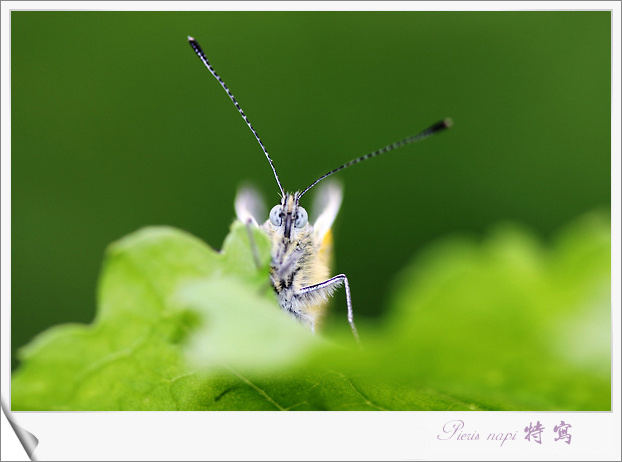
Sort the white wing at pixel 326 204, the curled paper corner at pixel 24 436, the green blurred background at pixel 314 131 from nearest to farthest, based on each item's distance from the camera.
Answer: the curled paper corner at pixel 24 436 < the white wing at pixel 326 204 < the green blurred background at pixel 314 131

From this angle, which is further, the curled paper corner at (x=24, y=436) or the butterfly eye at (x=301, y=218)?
the butterfly eye at (x=301, y=218)

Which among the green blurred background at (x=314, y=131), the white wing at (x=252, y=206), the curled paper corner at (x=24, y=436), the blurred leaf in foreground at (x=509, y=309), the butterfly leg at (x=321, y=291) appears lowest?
the curled paper corner at (x=24, y=436)

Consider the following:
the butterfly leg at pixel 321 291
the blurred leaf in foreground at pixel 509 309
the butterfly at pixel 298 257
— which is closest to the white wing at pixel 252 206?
the butterfly at pixel 298 257

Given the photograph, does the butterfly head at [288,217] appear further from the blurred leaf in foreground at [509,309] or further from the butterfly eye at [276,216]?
the blurred leaf in foreground at [509,309]

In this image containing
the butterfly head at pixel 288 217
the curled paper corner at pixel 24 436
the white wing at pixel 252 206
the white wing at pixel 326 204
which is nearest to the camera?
the curled paper corner at pixel 24 436

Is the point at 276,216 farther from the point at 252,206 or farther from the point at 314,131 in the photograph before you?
the point at 314,131

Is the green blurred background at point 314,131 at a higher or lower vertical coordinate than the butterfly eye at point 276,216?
higher

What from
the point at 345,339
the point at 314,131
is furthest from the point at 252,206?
the point at 314,131

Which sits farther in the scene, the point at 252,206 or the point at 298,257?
the point at 252,206
